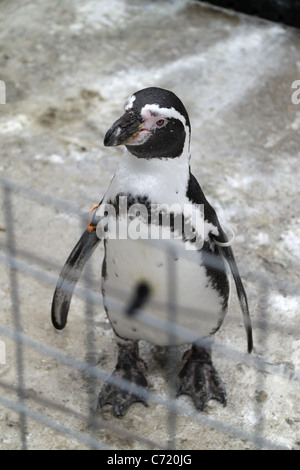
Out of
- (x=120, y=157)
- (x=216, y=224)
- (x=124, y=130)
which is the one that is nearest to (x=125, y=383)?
(x=216, y=224)

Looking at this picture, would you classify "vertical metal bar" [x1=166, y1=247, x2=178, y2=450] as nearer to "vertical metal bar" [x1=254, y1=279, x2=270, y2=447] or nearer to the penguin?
the penguin

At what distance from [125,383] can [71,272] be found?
267 mm

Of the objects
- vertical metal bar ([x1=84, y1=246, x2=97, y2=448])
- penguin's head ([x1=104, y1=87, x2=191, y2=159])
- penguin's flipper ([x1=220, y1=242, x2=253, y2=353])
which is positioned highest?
penguin's head ([x1=104, y1=87, x2=191, y2=159])

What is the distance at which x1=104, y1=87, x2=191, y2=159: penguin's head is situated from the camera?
140 cm

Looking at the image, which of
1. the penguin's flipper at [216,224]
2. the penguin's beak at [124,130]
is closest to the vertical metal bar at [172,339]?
the penguin's flipper at [216,224]

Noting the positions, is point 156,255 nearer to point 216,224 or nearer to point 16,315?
point 216,224

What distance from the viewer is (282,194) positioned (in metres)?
2.29

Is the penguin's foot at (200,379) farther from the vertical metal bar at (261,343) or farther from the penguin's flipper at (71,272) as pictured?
the penguin's flipper at (71,272)

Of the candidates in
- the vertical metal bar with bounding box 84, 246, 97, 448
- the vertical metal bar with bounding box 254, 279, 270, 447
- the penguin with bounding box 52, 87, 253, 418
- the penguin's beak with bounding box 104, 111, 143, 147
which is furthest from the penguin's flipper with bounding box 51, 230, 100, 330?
the vertical metal bar with bounding box 254, 279, 270, 447

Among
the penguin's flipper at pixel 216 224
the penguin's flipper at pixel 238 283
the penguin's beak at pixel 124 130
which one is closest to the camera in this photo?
the penguin's beak at pixel 124 130

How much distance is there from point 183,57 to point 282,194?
827 mm

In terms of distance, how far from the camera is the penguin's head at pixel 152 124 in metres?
1.40

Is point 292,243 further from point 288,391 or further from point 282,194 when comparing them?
point 288,391
